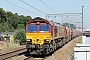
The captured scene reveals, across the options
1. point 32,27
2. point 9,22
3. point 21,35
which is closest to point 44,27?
point 32,27

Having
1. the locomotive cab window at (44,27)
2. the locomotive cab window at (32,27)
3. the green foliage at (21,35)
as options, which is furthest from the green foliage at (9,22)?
the locomotive cab window at (44,27)

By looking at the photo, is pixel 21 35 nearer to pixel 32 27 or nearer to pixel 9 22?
pixel 32 27

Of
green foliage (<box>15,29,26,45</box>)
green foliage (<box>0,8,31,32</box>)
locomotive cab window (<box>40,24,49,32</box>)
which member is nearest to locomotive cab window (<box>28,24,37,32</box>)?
locomotive cab window (<box>40,24,49,32</box>)

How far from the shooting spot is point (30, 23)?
1967 cm

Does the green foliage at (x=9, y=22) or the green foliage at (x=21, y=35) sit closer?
the green foliage at (x=21, y=35)

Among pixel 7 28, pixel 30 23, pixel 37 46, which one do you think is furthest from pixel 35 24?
pixel 7 28

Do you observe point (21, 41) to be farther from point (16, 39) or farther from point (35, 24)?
point (35, 24)

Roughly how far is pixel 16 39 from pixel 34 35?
25.0 metres

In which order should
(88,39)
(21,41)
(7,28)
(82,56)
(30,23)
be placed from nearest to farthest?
(82,56)
(88,39)
(30,23)
(21,41)
(7,28)

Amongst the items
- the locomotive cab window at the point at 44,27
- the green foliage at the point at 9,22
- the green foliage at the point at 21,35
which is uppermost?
the green foliage at the point at 9,22

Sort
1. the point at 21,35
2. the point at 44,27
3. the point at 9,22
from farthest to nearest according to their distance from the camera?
the point at 9,22, the point at 21,35, the point at 44,27

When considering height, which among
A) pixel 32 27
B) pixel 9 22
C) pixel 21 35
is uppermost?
pixel 9 22

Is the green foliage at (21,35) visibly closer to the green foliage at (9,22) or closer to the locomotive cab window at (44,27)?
the locomotive cab window at (44,27)

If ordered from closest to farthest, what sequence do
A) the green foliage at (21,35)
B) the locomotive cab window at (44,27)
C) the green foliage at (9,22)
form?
the locomotive cab window at (44,27) → the green foliage at (21,35) → the green foliage at (9,22)
